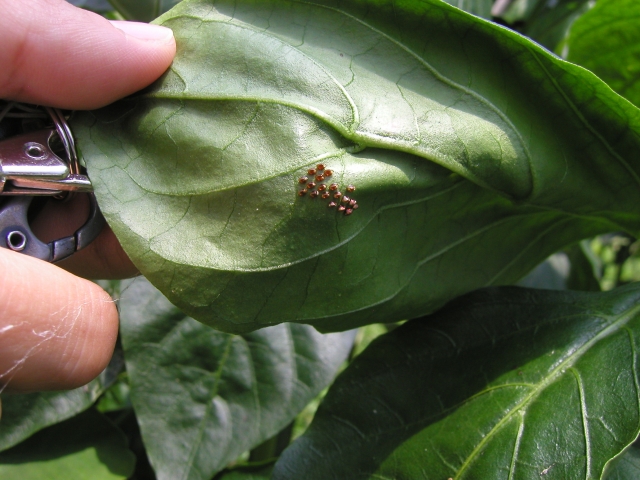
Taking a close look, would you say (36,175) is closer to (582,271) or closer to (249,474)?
(249,474)

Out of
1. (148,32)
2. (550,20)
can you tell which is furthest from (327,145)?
(550,20)

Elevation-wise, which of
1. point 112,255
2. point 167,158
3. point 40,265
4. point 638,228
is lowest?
point 112,255

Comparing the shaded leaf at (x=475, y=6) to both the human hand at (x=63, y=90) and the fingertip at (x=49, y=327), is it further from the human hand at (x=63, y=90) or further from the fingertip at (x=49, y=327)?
the fingertip at (x=49, y=327)

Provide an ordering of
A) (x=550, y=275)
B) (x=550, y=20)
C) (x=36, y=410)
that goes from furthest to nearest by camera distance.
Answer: (x=550, y=20)
(x=550, y=275)
(x=36, y=410)

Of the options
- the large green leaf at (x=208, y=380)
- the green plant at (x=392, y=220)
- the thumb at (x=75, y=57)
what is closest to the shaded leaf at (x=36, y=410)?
the green plant at (x=392, y=220)

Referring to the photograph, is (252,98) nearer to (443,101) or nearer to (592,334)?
(443,101)

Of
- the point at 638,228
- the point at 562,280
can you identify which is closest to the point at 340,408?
the point at 638,228

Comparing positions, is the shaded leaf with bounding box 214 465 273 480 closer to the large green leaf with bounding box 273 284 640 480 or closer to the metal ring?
the large green leaf with bounding box 273 284 640 480
